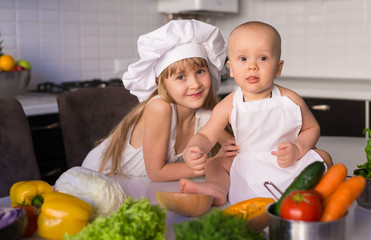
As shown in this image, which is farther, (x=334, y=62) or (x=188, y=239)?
(x=334, y=62)

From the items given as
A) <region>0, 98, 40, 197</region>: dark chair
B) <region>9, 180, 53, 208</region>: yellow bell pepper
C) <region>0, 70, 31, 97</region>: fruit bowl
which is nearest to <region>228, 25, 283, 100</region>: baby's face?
<region>9, 180, 53, 208</region>: yellow bell pepper

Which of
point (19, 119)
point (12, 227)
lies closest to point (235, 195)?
point (12, 227)

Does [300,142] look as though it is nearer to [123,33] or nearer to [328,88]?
[328,88]

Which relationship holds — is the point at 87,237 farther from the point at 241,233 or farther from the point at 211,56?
the point at 211,56

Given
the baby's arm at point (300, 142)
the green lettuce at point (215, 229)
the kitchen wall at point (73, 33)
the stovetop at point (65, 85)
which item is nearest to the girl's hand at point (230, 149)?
the baby's arm at point (300, 142)

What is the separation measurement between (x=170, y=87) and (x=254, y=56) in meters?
0.50

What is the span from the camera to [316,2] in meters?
3.47

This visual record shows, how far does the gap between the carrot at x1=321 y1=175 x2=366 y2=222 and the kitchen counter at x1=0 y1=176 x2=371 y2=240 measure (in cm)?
14

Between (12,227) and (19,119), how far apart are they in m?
1.00

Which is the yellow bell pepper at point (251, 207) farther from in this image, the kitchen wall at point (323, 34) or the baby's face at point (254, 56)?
the kitchen wall at point (323, 34)

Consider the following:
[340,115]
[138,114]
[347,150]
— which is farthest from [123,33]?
[347,150]

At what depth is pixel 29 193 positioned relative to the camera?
3.24ft

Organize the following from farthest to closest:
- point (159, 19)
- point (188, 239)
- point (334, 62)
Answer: point (159, 19) < point (334, 62) < point (188, 239)

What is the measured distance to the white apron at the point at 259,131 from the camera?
113 centimetres
